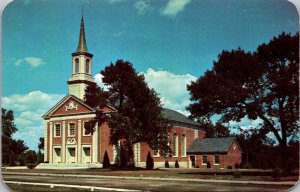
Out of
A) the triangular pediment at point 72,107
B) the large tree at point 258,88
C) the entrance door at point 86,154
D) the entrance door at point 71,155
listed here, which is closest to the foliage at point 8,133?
the large tree at point 258,88

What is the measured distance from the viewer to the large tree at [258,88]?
19.0 metres

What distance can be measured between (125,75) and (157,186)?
13433 millimetres

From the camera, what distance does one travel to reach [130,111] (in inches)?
1256

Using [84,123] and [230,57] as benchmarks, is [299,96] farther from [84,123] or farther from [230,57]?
[84,123]

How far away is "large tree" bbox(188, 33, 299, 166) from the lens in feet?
62.5

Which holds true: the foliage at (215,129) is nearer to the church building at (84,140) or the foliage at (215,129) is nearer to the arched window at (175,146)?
the church building at (84,140)

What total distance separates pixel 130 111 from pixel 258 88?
12.4 m

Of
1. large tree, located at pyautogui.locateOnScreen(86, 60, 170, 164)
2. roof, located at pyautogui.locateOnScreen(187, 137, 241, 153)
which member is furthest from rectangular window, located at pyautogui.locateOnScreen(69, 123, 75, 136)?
roof, located at pyautogui.locateOnScreen(187, 137, 241, 153)

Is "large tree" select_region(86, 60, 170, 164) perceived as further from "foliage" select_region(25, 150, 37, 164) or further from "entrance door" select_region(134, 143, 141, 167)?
"foliage" select_region(25, 150, 37, 164)

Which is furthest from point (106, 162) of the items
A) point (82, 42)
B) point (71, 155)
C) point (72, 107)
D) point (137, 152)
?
point (82, 42)

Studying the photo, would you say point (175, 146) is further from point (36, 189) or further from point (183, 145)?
point (36, 189)

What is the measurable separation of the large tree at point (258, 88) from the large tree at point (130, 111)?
762cm

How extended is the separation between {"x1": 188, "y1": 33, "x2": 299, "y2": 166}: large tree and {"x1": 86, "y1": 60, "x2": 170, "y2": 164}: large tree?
762cm

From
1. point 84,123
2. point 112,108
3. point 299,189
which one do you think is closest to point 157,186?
point 299,189
